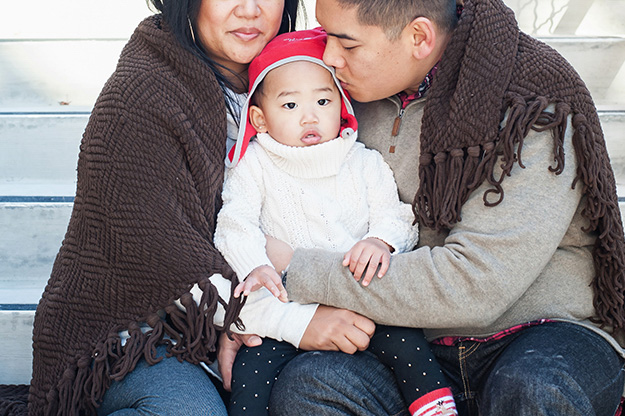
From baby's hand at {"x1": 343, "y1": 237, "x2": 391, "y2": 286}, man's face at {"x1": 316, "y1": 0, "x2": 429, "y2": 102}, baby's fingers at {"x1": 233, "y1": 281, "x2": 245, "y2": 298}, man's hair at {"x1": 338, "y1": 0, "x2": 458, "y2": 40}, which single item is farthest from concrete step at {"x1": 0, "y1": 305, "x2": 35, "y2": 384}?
man's hair at {"x1": 338, "y1": 0, "x2": 458, "y2": 40}

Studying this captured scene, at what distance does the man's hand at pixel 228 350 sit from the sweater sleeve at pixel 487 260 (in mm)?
239

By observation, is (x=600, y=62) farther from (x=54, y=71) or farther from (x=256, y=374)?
(x=54, y=71)

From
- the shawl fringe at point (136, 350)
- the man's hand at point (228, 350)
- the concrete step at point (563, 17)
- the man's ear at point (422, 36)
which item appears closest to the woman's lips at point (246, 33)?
the man's ear at point (422, 36)

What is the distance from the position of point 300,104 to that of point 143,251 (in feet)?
1.69

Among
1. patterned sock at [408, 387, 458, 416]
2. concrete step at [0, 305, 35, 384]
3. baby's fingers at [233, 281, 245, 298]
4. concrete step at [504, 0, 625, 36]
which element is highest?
concrete step at [504, 0, 625, 36]

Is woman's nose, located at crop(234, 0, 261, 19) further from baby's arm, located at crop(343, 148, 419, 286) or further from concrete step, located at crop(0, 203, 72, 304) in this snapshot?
concrete step, located at crop(0, 203, 72, 304)

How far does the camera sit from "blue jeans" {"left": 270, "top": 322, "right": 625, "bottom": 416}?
3.98 ft

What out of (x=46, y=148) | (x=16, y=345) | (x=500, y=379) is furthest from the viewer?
(x=46, y=148)

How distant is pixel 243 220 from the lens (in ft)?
4.82

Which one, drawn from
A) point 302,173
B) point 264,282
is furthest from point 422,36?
point 264,282

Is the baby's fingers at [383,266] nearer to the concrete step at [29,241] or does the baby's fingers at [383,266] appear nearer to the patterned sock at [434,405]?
the patterned sock at [434,405]

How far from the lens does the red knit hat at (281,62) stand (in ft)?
5.08

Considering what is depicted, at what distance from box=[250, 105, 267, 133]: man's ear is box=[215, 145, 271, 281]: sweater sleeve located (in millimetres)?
53

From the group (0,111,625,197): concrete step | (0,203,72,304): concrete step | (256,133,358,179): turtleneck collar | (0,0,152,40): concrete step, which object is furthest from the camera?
(0,0,152,40): concrete step
